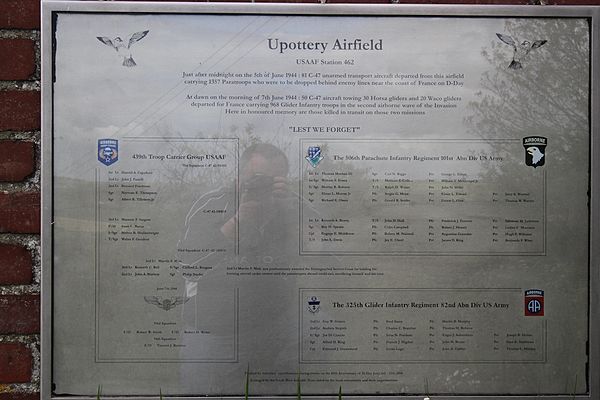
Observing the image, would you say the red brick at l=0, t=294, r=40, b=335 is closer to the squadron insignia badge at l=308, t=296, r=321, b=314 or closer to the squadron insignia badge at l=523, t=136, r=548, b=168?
the squadron insignia badge at l=308, t=296, r=321, b=314

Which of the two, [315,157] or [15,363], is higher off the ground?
[315,157]

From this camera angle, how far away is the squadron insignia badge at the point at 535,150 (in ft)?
4.39

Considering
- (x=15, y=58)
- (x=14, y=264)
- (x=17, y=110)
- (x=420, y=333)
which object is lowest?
(x=420, y=333)

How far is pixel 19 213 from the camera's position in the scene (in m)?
1.35

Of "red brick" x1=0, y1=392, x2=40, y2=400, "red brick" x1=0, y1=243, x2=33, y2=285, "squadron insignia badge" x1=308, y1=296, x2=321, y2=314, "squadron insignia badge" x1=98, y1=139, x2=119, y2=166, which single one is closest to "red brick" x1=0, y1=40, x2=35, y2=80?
"squadron insignia badge" x1=98, y1=139, x2=119, y2=166

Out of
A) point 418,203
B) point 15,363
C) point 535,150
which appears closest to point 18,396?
point 15,363

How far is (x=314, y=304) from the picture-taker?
1.33m

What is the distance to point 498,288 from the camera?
1.34 m

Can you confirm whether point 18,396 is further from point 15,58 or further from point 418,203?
point 418,203

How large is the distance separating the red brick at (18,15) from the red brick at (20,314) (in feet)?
2.10

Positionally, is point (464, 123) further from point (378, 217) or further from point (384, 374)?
point (384, 374)

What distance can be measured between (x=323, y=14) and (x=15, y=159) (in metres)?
0.80

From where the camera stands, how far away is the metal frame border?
1300mm

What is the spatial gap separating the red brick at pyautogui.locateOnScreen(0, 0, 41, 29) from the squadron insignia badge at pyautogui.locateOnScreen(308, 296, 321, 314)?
91cm
